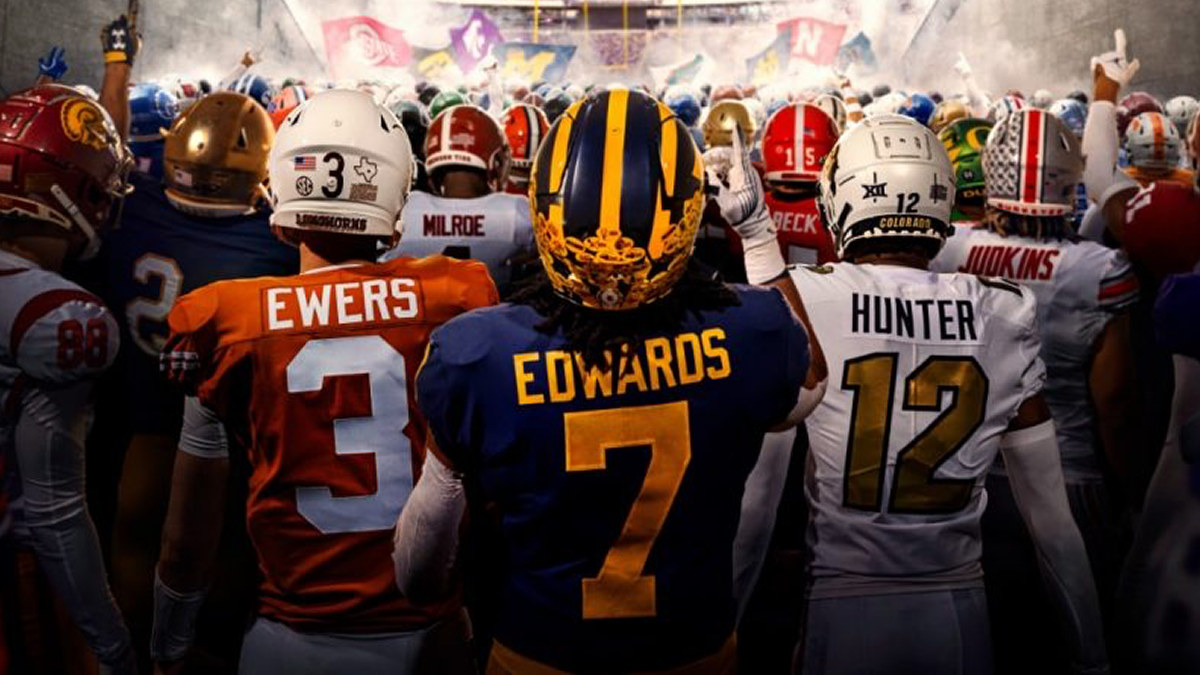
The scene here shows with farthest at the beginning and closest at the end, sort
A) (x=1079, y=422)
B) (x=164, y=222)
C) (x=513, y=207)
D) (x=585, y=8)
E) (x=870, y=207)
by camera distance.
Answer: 1. (x=585, y=8)
2. (x=513, y=207)
3. (x=1079, y=422)
4. (x=164, y=222)
5. (x=870, y=207)

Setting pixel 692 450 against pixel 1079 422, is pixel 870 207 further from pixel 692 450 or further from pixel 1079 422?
pixel 1079 422

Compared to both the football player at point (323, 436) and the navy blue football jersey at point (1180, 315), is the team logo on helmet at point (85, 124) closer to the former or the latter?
the football player at point (323, 436)

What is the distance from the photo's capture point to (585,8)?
3759 centimetres

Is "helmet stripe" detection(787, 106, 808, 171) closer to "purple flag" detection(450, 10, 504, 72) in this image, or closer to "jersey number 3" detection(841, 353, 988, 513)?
"jersey number 3" detection(841, 353, 988, 513)

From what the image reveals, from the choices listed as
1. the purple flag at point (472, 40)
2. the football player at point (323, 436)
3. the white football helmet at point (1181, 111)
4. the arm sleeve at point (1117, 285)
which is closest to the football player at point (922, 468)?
the football player at point (323, 436)

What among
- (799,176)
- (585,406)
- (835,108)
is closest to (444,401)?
(585,406)

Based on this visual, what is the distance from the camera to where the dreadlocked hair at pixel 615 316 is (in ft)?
5.75

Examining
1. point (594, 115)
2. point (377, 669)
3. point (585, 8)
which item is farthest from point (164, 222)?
point (585, 8)

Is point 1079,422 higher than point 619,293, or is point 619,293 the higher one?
point 619,293

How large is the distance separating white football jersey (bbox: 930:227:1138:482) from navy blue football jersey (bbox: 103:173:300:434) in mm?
3127

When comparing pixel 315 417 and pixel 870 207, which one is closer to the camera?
pixel 315 417

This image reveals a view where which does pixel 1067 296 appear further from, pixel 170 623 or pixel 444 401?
pixel 170 623

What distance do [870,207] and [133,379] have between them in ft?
10.3

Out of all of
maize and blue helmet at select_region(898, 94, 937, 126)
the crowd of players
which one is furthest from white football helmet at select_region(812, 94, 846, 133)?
the crowd of players
